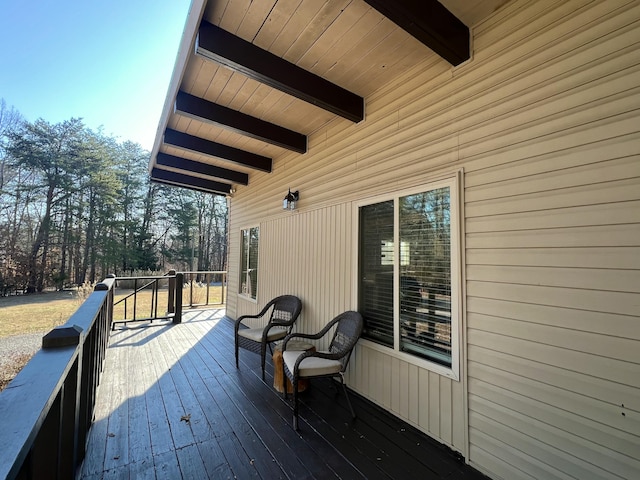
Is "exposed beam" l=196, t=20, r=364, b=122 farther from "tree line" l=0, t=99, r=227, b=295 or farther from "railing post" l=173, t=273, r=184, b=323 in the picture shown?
"tree line" l=0, t=99, r=227, b=295

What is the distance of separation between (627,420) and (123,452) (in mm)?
3132

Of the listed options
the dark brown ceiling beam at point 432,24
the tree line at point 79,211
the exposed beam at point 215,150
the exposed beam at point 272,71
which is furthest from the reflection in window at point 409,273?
the tree line at point 79,211

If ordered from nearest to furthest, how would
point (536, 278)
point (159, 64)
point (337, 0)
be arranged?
1. point (536, 278)
2. point (337, 0)
3. point (159, 64)

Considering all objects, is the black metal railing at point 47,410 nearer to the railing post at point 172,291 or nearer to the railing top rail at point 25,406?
the railing top rail at point 25,406

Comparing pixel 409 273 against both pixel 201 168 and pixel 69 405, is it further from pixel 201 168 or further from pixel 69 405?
pixel 201 168

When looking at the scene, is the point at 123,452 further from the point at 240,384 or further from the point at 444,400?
the point at 444,400

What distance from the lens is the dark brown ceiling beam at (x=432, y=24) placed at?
179 cm

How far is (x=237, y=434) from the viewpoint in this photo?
2379 mm

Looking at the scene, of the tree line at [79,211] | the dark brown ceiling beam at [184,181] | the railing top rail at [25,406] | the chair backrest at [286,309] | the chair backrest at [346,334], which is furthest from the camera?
the tree line at [79,211]

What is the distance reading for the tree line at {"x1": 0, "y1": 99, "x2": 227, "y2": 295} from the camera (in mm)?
13734

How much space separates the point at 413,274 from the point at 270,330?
7.65 feet

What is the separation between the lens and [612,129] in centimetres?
150

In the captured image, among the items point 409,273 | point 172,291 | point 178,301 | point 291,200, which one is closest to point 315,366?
point 409,273

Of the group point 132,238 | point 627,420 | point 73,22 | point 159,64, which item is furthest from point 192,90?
point 132,238
